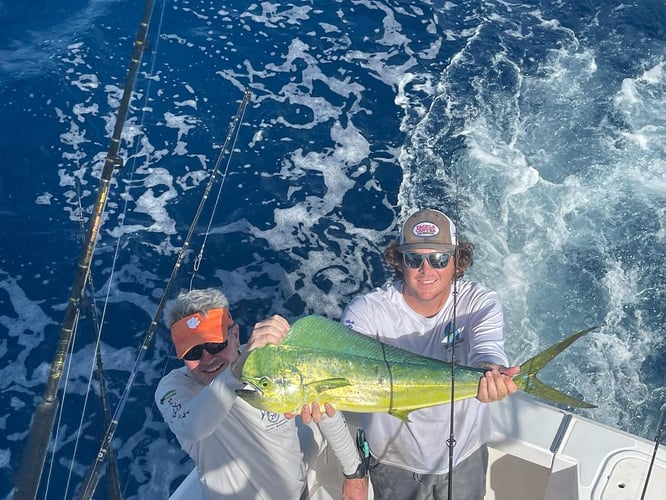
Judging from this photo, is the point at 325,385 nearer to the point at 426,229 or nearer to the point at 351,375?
the point at 351,375

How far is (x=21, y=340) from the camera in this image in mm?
5637

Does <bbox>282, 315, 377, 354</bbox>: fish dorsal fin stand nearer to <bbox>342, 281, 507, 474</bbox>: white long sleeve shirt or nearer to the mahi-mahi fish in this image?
the mahi-mahi fish

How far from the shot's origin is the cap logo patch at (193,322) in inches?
104

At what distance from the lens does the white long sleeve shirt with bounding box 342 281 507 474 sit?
2.76 m

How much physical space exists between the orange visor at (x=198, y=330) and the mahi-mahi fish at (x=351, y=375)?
0.43m

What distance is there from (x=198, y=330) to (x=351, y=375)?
700 millimetres

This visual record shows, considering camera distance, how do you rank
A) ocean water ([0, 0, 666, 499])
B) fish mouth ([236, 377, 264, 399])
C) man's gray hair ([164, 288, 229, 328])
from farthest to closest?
1. ocean water ([0, 0, 666, 499])
2. man's gray hair ([164, 288, 229, 328])
3. fish mouth ([236, 377, 264, 399])

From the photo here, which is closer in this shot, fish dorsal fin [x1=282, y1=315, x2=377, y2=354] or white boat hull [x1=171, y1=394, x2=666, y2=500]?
fish dorsal fin [x1=282, y1=315, x2=377, y2=354]

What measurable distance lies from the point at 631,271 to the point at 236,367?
15.0ft

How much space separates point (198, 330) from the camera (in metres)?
2.62

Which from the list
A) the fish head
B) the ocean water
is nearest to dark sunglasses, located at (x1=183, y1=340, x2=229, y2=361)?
the fish head

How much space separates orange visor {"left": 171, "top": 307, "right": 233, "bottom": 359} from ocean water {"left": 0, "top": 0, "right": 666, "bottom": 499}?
2.17 meters

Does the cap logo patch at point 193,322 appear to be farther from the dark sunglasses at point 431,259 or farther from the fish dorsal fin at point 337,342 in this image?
the dark sunglasses at point 431,259

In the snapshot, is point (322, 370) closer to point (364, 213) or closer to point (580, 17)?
point (364, 213)
